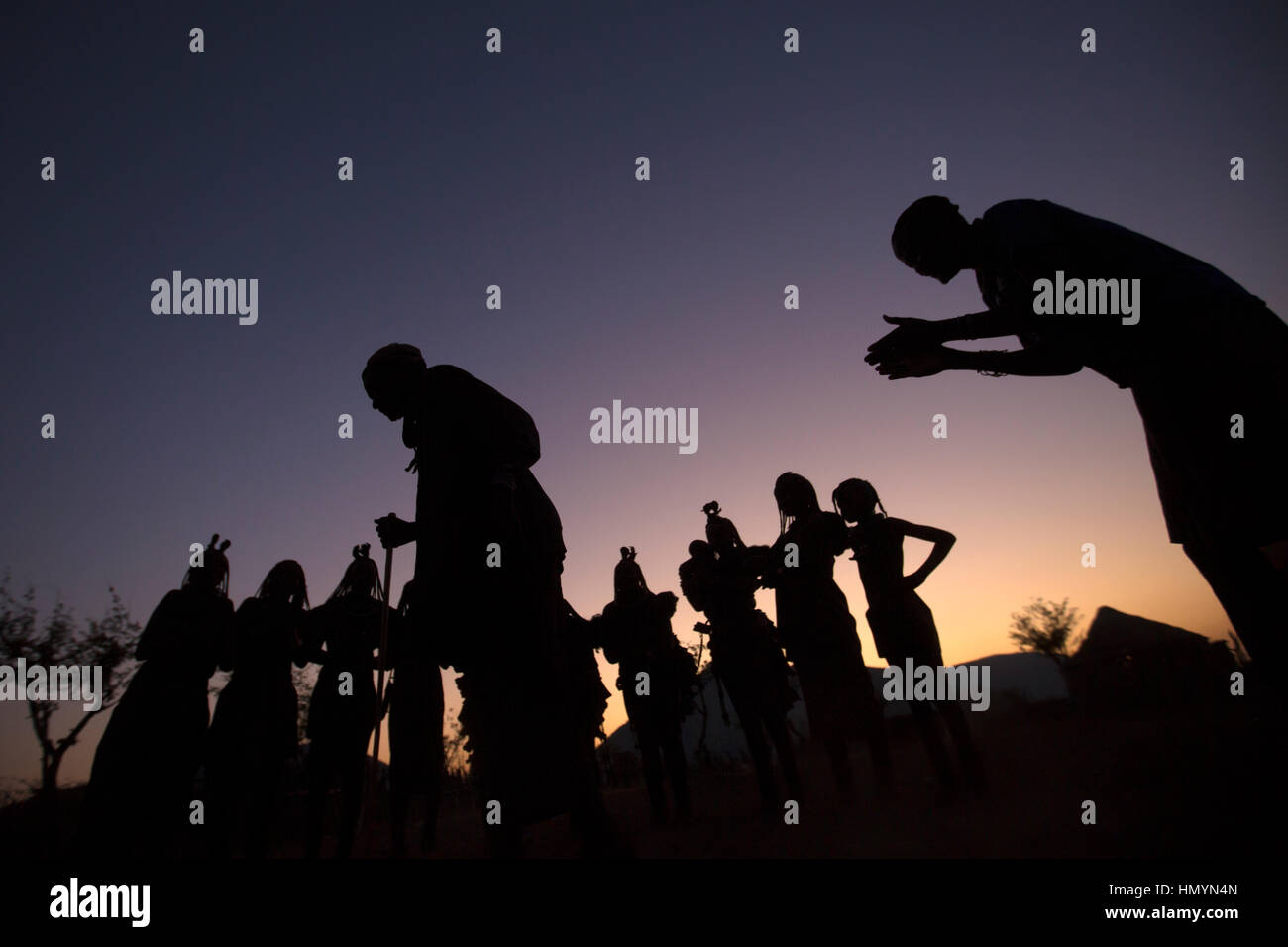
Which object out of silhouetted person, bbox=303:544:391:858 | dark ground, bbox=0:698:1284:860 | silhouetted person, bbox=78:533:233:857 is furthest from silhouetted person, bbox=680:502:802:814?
silhouetted person, bbox=78:533:233:857

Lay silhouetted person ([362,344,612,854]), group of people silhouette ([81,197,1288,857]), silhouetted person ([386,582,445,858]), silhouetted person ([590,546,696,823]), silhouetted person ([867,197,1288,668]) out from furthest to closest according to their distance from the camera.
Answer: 1. silhouetted person ([590,546,696,823])
2. silhouetted person ([386,582,445,858])
3. silhouetted person ([362,344,612,854])
4. group of people silhouette ([81,197,1288,857])
5. silhouetted person ([867,197,1288,668])

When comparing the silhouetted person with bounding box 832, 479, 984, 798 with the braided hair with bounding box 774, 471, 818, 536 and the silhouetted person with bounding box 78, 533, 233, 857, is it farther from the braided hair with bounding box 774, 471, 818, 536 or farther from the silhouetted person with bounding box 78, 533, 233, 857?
the silhouetted person with bounding box 78, 533, 233, 857

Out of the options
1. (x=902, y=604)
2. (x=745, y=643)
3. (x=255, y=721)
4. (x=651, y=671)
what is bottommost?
(x=255, y=721)

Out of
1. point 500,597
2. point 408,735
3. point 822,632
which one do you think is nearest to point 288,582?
point 408,735

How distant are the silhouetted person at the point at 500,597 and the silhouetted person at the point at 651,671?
11.0ft

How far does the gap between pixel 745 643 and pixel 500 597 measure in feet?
10.9

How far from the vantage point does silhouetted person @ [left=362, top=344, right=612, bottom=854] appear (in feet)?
7.04

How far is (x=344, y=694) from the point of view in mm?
5117

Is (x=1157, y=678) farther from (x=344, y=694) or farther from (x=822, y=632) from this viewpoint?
(x=344, y=694)

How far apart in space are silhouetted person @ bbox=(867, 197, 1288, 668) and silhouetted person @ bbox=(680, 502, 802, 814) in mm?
3222
